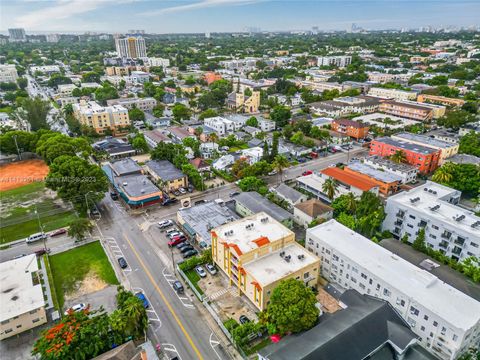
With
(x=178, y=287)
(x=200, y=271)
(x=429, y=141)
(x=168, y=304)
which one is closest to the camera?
(x=168, y=304)

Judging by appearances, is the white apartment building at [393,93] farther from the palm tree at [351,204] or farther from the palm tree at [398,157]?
the palm tree at [351,204]

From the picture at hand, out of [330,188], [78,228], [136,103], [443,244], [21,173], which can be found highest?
[136,103]

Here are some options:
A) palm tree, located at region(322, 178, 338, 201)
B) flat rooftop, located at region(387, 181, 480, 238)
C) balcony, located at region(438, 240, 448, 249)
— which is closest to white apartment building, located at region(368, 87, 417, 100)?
flat rooftop, located at region(387, 181, 480, 238)

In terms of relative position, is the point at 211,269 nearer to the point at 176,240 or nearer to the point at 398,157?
the point at 176,240

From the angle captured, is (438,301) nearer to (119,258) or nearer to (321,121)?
(119,258)

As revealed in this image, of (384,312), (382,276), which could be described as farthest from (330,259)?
(384,312)

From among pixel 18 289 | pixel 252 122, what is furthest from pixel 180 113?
pixel 18 289
